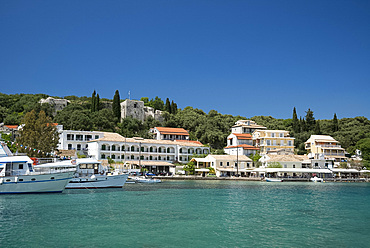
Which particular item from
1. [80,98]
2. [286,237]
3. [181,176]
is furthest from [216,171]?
[80,98]

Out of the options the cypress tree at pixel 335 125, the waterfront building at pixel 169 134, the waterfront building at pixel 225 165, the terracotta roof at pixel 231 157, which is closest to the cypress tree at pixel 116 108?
the waterfront building at pixel 169 134

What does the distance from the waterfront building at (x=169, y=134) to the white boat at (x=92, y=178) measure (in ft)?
111

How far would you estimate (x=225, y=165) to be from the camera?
6322cm

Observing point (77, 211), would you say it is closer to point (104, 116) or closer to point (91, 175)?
point (91, 175)

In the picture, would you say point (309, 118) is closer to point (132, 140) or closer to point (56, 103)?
point (132, 140)

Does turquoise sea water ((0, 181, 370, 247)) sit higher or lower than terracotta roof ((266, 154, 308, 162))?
lower

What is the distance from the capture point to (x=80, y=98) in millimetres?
101062

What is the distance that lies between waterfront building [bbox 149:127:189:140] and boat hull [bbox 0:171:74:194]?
41.5 meters

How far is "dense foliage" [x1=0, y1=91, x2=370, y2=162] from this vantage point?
233 ft

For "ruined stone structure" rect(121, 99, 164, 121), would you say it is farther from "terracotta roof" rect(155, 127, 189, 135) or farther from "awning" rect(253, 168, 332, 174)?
"awning" rect(253, 168, 332, 174)

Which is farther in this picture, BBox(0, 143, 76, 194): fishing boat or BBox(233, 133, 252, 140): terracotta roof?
BBox(233, 133, 252, 140): terracotta roof

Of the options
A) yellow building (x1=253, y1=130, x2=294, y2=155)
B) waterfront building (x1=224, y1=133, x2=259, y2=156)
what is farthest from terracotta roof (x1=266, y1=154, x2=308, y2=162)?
waterfront building (x1=224, y1=133, x2=259, y2=156)

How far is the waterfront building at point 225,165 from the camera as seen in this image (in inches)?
2431

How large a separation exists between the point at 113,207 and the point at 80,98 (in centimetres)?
8400
